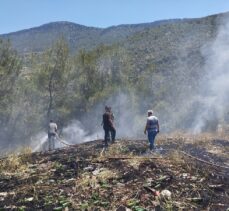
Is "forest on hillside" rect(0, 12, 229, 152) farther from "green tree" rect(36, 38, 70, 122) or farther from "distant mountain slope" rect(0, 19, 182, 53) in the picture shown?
"distant mountain slope" rect(0, 19, 182, 53)

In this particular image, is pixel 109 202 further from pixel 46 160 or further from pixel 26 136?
pixel 26 136

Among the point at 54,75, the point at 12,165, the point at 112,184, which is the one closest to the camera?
the point at 112,184

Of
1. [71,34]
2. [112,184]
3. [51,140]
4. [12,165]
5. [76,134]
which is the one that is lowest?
[76,134]

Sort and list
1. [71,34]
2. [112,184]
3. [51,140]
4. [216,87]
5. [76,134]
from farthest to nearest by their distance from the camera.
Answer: [71,34] → [216,87] → [76,134] → [51,140] → [112,184]

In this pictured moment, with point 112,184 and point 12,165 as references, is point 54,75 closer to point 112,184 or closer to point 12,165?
point 12,165

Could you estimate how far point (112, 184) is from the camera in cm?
995

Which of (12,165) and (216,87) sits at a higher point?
(216,87)

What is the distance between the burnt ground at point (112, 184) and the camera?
8891mm

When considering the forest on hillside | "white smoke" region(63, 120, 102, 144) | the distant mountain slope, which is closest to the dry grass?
the forest on hillside

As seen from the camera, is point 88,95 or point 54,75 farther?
point 88,95

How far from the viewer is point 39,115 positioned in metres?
30.3

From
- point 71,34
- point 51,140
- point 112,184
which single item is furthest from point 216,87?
point 71,34

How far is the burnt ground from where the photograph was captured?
889 cm

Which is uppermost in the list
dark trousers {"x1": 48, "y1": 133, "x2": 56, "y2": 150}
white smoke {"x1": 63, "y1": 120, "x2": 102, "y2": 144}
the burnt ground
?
the burnt ground
